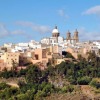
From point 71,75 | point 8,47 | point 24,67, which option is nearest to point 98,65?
point 71,75

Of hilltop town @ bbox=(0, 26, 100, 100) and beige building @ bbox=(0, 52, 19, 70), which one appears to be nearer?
hilltop town @ bbox=(0, 26, 100, 100)

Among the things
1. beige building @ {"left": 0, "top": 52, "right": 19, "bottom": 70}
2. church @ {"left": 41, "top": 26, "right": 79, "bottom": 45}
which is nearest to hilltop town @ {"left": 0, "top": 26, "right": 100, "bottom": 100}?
beige building @ {"left": 0, "top": 52, "right": 19, "bottom": 70}

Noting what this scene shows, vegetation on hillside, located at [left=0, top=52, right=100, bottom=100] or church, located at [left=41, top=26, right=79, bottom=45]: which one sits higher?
church, located at [left=41, top=26, right=79, bottom=45]

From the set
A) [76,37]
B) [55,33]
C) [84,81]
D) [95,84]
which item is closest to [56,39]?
[55,33]

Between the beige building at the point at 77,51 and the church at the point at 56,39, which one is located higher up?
the church at the point at 56,39

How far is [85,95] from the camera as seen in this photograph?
34156 mm

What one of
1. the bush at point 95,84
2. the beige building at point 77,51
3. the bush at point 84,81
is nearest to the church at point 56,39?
the beige building at point 77,51

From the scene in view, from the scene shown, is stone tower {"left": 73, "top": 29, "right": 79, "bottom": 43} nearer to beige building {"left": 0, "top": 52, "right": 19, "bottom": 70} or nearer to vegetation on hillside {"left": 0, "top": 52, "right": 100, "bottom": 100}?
vegetation on hillside {"left": 0, "top": 52, "right": 100, "bottom": 100}

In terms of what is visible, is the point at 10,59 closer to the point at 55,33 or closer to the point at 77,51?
the point at 77,51

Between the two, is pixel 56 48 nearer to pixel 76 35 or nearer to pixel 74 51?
pixel 74 51

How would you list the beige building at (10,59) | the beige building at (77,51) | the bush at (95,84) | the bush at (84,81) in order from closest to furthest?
the bush at (95,84) → the bush at (84,81) → the beige building at (10,59) → the beige building at (77,51)

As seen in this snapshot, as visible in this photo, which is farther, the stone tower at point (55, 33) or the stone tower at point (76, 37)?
the stone tower at point (76, 37)

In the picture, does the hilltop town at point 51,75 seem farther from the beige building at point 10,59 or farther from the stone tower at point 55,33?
the stone tower at point 55,33

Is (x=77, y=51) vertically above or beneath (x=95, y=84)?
above
